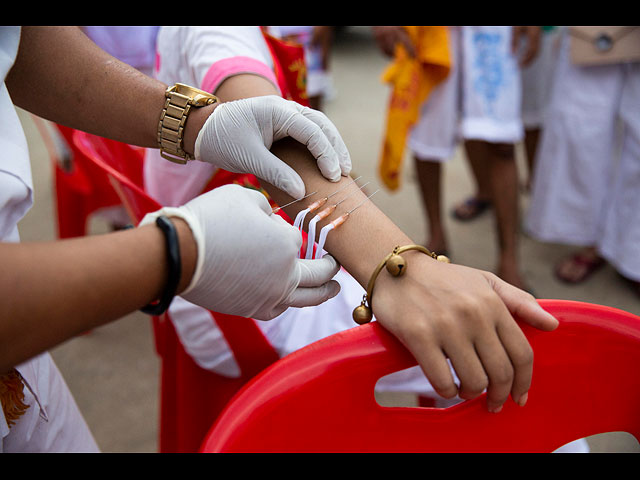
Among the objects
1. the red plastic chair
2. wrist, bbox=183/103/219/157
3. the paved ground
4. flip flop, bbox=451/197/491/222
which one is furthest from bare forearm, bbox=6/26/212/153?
flip flop, bbox=451/197/491/222

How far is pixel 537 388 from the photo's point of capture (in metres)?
0.66

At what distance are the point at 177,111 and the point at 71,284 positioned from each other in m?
0.39

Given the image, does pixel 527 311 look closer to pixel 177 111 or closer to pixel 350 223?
pixel 350 223

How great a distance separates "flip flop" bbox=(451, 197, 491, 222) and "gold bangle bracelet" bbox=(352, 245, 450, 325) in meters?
2.00

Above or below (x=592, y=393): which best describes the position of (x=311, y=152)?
above

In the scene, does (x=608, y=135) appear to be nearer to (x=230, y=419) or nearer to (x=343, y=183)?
(x=343, y=183)

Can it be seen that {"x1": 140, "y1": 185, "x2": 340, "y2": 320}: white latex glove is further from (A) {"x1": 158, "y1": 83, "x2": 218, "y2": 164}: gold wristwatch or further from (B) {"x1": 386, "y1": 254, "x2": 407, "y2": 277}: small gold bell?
(A) {"x1": 158, "y1": 83, "x2": 218, "y2": 164}: gold wristwatch

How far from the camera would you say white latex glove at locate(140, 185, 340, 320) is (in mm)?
508

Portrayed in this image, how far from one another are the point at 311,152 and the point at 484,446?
Answer: 1.51 ft

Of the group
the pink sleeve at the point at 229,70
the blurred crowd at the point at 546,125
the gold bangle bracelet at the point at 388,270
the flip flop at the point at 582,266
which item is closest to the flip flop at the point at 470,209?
the blurred crowd at the point at 546,125

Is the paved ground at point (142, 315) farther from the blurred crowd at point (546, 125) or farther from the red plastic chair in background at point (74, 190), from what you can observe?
the red plastic chair in background at point (74, 190)

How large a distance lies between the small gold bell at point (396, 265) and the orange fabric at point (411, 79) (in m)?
1.37
